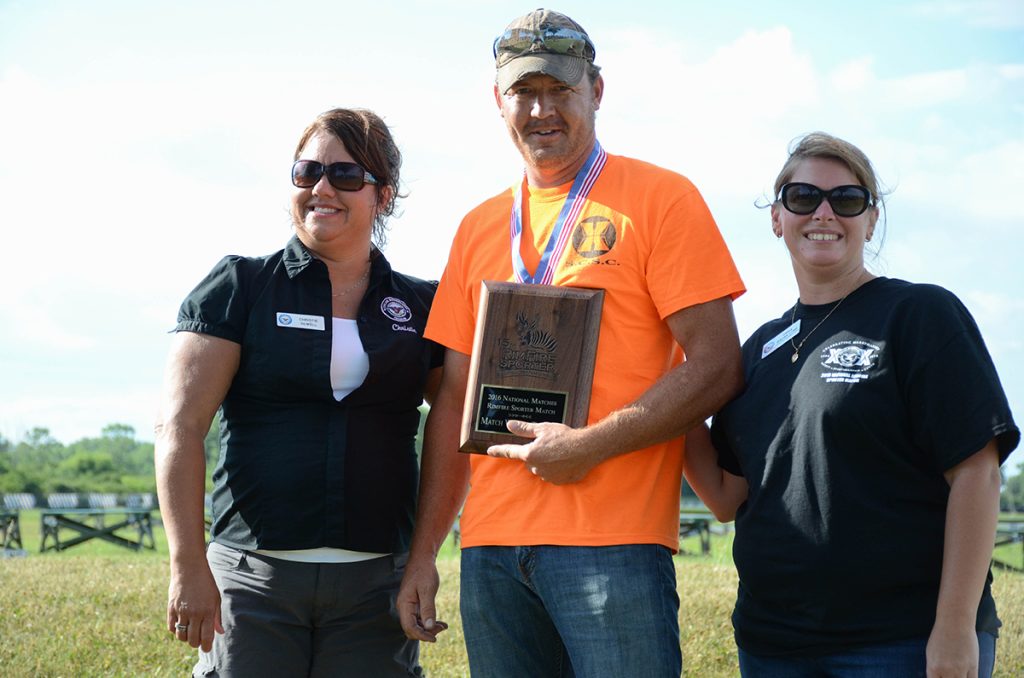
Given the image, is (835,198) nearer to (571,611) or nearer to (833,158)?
(833,158)

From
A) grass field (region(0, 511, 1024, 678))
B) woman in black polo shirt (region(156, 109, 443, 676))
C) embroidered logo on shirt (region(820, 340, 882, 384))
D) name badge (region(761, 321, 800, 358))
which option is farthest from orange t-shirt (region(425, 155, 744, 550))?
grass field (region(0, 511, 1024, 678))

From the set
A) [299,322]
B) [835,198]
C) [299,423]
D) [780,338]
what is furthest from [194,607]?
[835,198]

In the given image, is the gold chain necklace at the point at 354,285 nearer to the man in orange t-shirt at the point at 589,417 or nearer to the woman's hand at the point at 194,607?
the man in orange t-shirt at the point at 589,417

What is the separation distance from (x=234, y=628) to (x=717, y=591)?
19.3ft

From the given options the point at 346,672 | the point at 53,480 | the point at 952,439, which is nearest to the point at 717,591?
the point at 346,672

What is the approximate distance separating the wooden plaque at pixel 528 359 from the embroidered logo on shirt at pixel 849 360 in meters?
0.77

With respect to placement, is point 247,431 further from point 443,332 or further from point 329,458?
point 443,332

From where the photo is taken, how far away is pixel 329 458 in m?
3.98

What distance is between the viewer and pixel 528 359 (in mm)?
3656

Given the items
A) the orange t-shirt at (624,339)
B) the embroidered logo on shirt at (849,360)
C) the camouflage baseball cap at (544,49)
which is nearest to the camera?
the embroidered logo on shirt at (849,360)

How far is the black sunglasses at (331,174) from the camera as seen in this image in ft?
14.0

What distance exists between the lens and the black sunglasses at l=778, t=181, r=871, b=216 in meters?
3.58

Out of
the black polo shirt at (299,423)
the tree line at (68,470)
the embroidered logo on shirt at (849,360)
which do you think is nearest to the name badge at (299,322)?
the black polo shirt at (299,423)

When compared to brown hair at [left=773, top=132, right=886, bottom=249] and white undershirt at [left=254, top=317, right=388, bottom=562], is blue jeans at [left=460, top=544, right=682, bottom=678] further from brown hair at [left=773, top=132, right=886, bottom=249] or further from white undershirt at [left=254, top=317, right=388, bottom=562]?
brown hair at [left=773, top=132, right=886, bottom=249]
